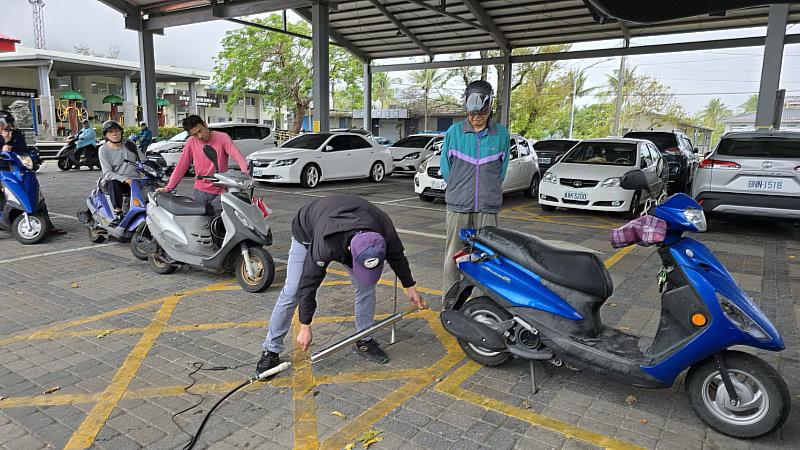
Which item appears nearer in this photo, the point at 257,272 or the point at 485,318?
the point at 485,318

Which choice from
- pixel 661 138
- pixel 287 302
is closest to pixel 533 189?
pixel 661 138

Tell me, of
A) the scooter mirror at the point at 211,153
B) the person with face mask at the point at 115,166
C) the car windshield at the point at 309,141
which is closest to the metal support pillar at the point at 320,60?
the car windshield at the point at 309,141

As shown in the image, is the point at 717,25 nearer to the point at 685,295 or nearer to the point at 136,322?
the point at 685,295

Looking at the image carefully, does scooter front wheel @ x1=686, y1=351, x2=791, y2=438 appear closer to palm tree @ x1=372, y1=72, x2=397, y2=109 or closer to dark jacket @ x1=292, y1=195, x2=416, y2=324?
dark jacket @ x1=292, y1=195, x2=416, y2=324

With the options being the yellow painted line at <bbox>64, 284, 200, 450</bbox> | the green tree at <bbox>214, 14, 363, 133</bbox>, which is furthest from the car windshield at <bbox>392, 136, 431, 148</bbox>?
the green tree at <bbox>214, 14, 363, 133</bbox>

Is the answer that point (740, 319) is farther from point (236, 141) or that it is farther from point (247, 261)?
point (236, 141)

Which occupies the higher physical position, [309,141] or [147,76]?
[147,76]

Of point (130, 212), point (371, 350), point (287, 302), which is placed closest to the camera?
point (287, 302)

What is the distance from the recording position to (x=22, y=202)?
7188 millimetres

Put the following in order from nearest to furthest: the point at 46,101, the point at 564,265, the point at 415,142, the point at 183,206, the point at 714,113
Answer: the point at 564,265 < the point at 183,206 < the point at 415,142 < the point at 46,101 < the point at 714,113

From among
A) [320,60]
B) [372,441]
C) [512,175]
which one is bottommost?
[372,441]

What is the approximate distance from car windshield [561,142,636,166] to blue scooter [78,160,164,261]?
7.70 m

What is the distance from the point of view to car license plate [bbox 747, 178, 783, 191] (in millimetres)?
7574

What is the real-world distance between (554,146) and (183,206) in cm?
1373
